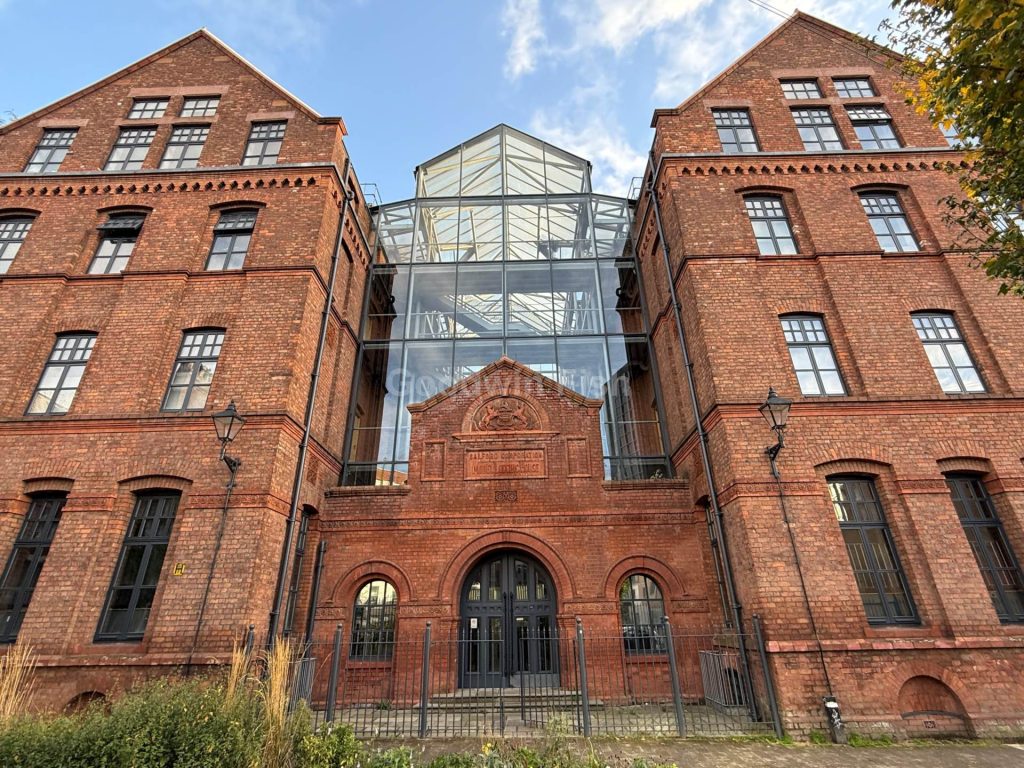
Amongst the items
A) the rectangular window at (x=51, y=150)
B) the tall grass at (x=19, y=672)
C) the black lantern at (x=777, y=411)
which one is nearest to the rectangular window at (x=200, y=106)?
the rectangular window at (x=51, y=150)

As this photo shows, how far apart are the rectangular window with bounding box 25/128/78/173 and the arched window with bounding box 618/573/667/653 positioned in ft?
62.0

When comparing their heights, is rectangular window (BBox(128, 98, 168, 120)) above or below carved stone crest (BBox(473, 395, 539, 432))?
above

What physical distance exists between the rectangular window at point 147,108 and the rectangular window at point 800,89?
18.6 meters

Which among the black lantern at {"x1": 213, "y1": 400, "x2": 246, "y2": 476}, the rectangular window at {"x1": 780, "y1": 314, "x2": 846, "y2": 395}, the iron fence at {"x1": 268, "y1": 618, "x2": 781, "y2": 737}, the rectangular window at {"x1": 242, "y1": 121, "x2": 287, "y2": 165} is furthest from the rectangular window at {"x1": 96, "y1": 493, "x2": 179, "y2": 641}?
the rectangular window at {"x1": 780, "y1": 314, "x2": 846, "y2": 395}

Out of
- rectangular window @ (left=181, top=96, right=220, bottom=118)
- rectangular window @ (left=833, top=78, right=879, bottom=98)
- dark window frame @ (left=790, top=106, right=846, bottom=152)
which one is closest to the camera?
dark window frame @ (left=790, top=106, right=846, bottom=152)

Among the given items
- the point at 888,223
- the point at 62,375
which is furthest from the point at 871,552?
the point at 62,375

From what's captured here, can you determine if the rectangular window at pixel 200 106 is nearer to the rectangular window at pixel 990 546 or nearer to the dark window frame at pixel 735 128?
the dark window frame at pixel 735 128

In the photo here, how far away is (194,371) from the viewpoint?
10852mm

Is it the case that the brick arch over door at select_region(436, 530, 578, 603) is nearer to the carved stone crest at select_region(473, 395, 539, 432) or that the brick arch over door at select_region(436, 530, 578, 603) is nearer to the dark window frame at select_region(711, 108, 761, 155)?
the carved stone crest at select_region(473, 395, 539, 432)

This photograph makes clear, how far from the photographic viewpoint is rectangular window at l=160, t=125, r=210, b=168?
13766 mm

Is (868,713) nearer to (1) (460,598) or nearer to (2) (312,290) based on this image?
(1) (460,598)

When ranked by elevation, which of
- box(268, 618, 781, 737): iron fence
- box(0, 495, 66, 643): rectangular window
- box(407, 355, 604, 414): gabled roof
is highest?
box(407, 355, 604, 414): gabled roof

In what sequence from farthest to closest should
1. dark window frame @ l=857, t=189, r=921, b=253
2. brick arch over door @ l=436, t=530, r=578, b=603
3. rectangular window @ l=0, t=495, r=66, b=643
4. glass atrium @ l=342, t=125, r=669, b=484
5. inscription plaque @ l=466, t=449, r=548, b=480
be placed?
glass atrium @ l=342, t=125, r=669, b=484 < dark window frame @ l=857, t=189, r=921, b=253 < inscription plaque @ l=466, t=449, r=548, b=480 < brick arch over door @ l=436, t=530, r=578, b=603 < rectangular window @ l=0, t=495, r=66, b=643

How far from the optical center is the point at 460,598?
1095cm
